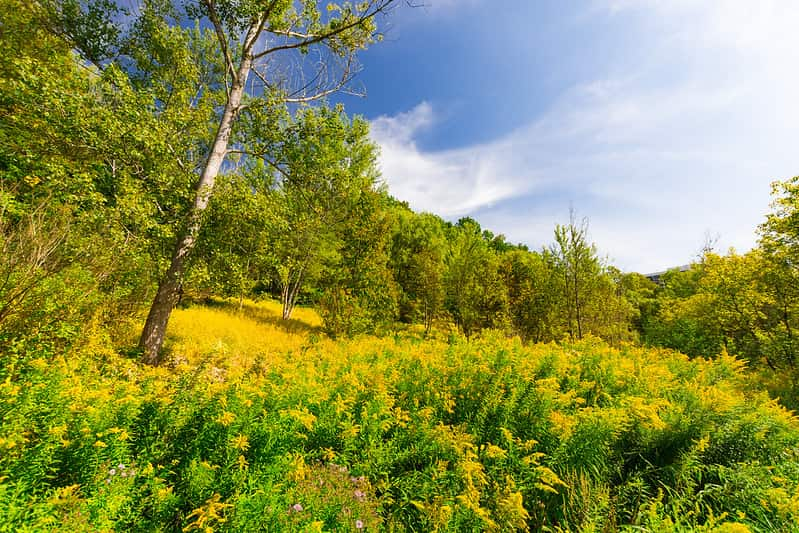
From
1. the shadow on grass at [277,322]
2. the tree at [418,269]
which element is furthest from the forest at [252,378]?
the tree at [418,269]

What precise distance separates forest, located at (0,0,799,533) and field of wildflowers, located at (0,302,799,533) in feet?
0.10

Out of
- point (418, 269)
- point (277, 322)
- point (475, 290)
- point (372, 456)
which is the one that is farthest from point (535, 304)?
point (372, 456)

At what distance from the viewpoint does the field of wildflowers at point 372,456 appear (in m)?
2.16

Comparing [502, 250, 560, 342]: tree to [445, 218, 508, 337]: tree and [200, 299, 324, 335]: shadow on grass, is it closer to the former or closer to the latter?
[445, 218, 508, 337]: tree

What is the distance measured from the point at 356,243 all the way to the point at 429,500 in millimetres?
11974

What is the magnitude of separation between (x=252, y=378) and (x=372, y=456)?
2148mm

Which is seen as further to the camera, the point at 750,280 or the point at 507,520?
the point at 750,280

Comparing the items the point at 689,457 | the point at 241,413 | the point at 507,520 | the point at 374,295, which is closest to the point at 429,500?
the point at 507,520

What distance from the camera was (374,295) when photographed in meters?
13.6

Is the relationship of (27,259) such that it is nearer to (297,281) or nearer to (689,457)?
(689,457)

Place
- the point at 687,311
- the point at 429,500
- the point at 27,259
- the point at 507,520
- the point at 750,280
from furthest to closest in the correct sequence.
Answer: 1. the point at 687,311
2. the point at 750,280
3. the point at 27,259
4. the point at 429,500
5. the point at 507,520

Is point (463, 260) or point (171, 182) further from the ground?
point (463, 260)

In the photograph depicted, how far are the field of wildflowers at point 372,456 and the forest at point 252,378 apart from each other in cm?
3

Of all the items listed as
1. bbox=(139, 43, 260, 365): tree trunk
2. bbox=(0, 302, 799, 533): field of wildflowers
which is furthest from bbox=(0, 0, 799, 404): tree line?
bbox=(0, 302, 799, 533): field of wildflowers
